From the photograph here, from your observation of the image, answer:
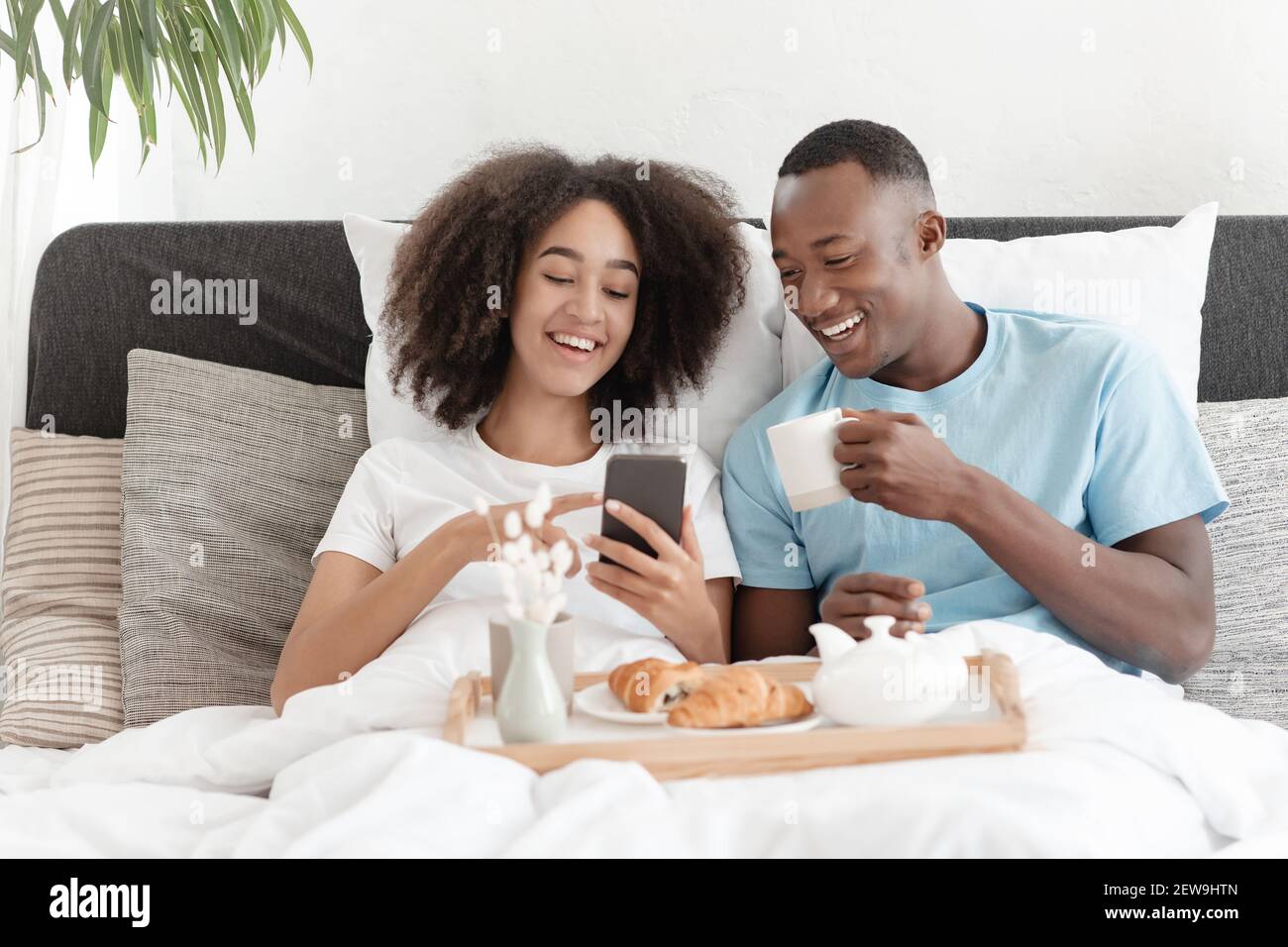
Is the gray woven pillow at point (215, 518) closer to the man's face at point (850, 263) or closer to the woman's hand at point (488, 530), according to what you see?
the woman's hand at point (488, 530)

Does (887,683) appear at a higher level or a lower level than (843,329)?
lower

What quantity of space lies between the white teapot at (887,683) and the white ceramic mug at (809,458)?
0.89 feet

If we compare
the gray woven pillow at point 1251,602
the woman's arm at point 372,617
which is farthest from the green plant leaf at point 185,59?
the gray woven pillow at point 1251,602

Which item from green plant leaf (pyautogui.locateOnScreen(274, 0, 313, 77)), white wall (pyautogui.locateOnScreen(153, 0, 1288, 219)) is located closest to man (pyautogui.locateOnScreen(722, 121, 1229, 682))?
white wall (pyautogui.locateOnScreen(153, 0, 1288, 219))

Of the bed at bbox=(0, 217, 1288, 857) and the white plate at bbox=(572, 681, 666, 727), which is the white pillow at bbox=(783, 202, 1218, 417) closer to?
the bed at bbox=(0, 217, 1288, 857)

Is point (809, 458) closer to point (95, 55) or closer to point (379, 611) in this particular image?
point (379, 611)

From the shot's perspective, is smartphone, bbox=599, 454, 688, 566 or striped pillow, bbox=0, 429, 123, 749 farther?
striped pillow, bbox=0, 429, 123, 749

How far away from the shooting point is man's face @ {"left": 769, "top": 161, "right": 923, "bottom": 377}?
1584mm

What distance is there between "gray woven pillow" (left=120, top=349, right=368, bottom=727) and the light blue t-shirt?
691 mm

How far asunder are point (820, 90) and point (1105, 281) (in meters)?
0.69

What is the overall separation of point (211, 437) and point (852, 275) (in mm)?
991

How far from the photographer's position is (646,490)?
4.33 ft

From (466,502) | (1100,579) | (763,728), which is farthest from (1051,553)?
(466,502)

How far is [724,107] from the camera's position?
2.26 meters
